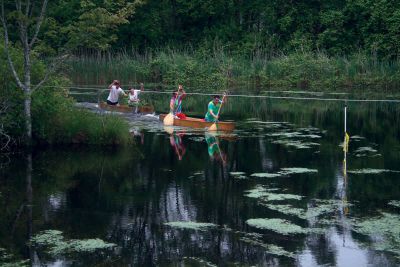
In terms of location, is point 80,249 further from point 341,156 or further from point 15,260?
point 341,156

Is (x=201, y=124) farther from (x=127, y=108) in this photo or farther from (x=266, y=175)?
(x=266, y=175)

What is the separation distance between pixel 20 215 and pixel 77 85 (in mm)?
29817

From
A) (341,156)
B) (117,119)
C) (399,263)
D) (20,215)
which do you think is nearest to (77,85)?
(117,119)

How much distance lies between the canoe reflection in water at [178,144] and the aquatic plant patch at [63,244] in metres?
7.66

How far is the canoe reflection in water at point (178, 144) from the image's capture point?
19.5 meters

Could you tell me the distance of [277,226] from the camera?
1180cm

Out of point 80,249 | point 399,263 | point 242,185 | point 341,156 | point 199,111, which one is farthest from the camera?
point 199,111

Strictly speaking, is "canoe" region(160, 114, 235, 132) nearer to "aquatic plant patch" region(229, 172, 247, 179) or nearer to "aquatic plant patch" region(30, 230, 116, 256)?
"aquatic plant patch" region(229, 172, 247, 179)

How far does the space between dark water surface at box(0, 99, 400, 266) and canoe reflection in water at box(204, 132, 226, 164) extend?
0.03 m

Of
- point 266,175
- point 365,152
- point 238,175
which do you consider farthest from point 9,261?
point 365,152

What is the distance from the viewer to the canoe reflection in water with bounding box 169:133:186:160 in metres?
19.5

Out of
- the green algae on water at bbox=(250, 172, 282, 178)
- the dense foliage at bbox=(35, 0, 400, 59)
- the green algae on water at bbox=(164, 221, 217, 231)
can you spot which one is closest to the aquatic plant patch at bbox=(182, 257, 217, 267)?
the green algae on water at bbox=(164, 221, 217, 231)

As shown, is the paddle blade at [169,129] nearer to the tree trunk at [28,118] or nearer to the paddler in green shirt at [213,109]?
the paddler in green shirt at [213,109]

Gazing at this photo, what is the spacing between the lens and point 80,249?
10.7m
